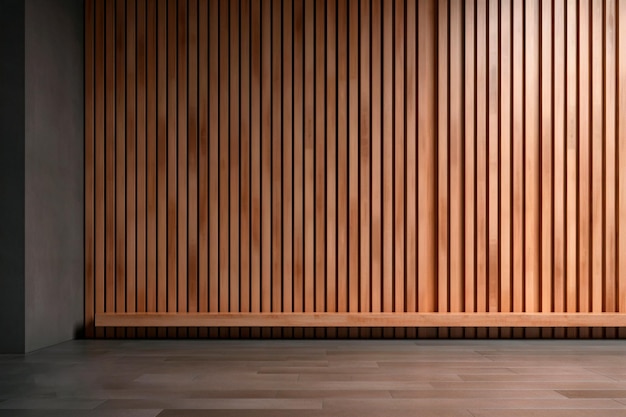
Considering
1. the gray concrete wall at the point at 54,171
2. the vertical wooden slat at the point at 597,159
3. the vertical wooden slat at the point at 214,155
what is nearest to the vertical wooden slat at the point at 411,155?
the vertical wooden slat at the point at 597,159

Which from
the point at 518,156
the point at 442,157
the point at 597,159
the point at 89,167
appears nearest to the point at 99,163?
the point at 89,167

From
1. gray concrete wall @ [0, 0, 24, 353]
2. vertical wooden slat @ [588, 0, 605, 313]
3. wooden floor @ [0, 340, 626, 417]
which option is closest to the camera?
wooden floor @ [0, 340, 626, 417]

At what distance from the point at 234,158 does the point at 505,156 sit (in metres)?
1.74

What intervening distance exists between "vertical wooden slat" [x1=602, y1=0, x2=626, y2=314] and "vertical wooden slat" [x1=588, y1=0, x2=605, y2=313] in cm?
3

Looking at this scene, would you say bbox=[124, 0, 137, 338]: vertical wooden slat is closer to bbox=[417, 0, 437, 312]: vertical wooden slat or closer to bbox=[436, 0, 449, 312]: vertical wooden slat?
bbox=[417, 0, 437, 312]: vertical wooden slat

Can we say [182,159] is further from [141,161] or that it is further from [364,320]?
[364,320]

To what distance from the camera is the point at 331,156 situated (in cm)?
442

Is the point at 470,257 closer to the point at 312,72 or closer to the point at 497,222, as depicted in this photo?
the point at 497,222

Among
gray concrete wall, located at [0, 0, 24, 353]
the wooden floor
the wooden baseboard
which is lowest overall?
the wooden floor

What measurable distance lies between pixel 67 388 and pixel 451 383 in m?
1.59

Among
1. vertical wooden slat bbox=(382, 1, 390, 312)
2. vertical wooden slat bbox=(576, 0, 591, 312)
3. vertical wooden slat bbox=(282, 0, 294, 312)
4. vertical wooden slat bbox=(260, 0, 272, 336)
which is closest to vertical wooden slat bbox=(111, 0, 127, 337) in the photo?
vertical wooden slat bbox=(282, 0, 294, 312)

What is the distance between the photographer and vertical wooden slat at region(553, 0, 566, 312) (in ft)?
14.3

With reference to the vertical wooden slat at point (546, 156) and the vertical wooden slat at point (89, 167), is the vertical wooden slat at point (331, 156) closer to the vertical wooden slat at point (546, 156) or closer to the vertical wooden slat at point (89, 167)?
the vertical wooden slat at point (546, 156)

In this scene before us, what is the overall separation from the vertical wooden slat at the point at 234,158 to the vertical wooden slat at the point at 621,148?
2.43 m
